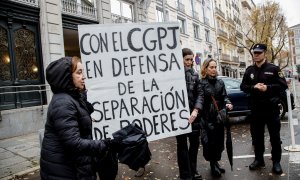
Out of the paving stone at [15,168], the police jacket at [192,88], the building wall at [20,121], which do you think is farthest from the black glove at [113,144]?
the building wall at [20,121]

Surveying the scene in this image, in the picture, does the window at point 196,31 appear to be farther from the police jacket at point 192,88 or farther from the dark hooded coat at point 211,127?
the police jacket at point 192,88

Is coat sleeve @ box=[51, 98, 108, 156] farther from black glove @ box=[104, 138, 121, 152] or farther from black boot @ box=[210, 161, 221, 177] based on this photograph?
black boot @ box=[210, 161, 221, 177]

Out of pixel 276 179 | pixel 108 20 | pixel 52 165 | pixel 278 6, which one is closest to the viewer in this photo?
pixel 52 165

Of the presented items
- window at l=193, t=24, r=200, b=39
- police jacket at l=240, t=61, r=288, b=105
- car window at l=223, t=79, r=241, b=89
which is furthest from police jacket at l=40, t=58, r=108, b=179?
window at l=193, t=24, r=200, b=39

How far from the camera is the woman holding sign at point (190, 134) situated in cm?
442

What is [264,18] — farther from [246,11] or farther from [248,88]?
[246,11]

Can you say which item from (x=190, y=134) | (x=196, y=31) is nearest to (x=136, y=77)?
(x=190, y=134)

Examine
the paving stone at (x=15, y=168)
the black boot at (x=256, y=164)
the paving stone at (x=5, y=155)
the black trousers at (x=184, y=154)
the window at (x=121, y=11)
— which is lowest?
the paving stone at (x=15, y=168)

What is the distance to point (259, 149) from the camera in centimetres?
507

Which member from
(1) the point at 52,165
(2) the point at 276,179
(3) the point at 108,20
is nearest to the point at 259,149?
(2) the point at 276,179

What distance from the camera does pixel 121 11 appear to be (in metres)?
18.7

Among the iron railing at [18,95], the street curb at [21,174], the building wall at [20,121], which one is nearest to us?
the street curb at [21,174]

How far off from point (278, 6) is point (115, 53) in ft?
110

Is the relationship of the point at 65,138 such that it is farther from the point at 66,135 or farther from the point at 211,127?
the point at 211,127
